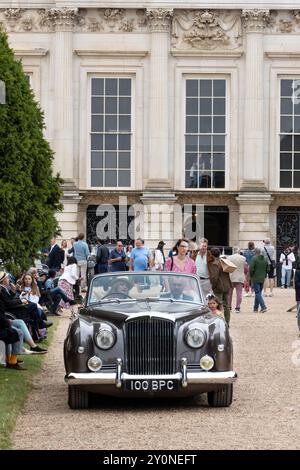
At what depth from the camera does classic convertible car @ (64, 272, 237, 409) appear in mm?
13711

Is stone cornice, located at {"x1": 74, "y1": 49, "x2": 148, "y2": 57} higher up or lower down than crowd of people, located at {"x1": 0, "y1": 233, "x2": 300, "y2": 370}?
higher up

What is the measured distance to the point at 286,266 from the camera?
41.6 m

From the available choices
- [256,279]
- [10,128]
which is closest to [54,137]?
[256,279]

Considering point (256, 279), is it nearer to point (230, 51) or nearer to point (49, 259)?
point (49, 259)

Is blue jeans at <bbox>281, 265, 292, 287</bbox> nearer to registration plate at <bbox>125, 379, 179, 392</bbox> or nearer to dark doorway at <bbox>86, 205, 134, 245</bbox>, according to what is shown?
dark doorway at <bbox>86, 205, 134, 245</bbox>

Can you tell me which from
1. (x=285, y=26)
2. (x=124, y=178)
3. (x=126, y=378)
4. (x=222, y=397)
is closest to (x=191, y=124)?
(x=124, y=178)

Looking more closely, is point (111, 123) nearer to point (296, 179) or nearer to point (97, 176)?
point (97, 176)

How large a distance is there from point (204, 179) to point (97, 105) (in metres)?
4.50

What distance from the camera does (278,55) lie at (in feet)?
143

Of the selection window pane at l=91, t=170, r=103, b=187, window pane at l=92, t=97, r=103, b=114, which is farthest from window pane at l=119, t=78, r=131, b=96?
window pane at l=91, t=170, r=103, b=187

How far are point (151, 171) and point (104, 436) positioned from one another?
31773 mm

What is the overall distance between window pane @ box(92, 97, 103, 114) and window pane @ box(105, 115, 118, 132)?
0.33 m

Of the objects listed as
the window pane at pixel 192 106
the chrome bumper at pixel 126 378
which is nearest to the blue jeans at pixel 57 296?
the chrome bumper at pixel 126 378

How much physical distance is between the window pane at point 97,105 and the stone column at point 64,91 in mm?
832
